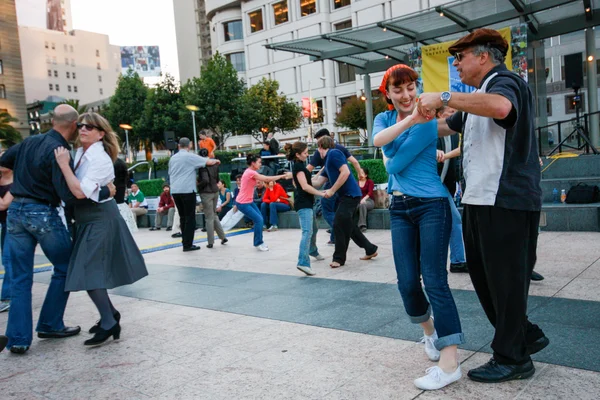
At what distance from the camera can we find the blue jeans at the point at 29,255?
4383 millimetres

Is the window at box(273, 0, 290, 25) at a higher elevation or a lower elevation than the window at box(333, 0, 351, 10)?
higher

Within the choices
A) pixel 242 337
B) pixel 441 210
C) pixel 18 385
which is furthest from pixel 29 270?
pixel 441 210

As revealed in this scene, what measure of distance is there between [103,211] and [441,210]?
9.31 ft

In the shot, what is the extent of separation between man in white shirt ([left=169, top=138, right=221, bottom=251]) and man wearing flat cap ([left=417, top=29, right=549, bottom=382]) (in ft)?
23.5

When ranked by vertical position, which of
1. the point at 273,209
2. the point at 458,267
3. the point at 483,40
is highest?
the point at 483,40

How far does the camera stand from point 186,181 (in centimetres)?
972

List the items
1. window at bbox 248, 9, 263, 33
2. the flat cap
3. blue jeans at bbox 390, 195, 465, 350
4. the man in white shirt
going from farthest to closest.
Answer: window at bbox 248, 9, 263, 33, the man in white shirt, blue jeans at bbox 390, 195, 465, 350, the flat cap

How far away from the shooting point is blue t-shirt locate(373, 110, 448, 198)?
3309 mm

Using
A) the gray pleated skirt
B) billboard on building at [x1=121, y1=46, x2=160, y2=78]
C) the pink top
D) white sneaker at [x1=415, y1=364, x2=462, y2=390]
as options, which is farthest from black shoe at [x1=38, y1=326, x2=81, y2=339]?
billboard on building at [x1=121, y1=46, x2=160, y2=78]

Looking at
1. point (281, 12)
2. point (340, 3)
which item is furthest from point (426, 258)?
point (281, 12)

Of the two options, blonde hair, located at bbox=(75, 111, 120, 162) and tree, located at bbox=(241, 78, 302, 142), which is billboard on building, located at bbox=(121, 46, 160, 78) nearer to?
tree, located at bbox=(241, 78, 302, 142)

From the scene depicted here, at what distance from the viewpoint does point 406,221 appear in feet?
11.1

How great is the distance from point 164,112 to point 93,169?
4031cm

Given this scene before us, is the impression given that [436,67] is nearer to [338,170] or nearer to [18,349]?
[338,170]
